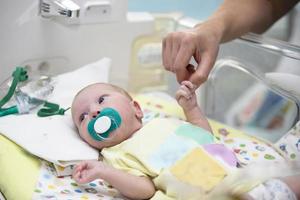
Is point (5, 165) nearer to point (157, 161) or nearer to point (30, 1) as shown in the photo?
point (157, 161)

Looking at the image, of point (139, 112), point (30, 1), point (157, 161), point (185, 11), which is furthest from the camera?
point (185, 11)

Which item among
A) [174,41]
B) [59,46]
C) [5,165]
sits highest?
[174,41]

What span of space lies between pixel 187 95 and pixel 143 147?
0.64 ft

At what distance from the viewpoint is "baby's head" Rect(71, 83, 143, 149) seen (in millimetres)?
1047

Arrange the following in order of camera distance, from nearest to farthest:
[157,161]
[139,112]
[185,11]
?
[157,161] → [139,112] → [185,11]

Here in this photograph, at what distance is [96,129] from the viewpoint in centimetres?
Result: 102

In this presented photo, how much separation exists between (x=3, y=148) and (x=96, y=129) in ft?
0.72

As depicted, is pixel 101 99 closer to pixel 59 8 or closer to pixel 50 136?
pixel 50 136

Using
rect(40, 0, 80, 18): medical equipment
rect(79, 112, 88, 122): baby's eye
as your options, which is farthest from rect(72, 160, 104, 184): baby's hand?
rect(40, 0, 80, 18): medical equipment

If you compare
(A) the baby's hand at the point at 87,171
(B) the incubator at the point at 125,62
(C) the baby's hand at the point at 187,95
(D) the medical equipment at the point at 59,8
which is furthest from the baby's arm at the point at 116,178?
(D) the medical equipment at the point at 59,8

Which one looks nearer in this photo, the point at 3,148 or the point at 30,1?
the point at 3,148

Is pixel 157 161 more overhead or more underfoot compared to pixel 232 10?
more underfoot

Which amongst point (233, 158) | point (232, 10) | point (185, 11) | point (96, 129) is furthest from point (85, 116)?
point (185, 11)

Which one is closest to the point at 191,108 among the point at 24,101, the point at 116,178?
the point at 116,178
